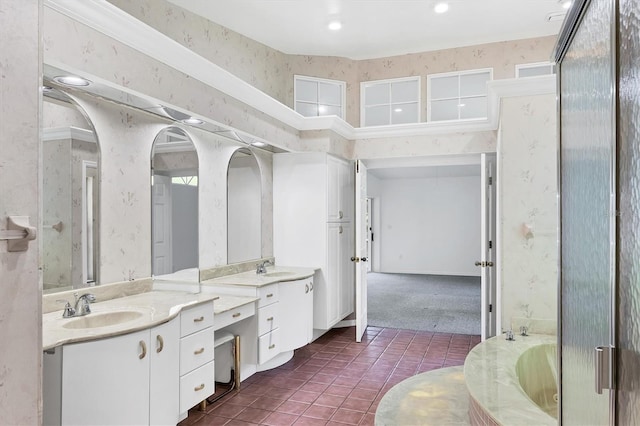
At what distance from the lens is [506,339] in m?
3.00

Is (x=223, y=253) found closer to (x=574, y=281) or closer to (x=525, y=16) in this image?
(x=574, y=281)

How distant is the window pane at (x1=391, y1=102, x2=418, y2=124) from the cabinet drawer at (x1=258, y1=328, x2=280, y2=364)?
295 cm

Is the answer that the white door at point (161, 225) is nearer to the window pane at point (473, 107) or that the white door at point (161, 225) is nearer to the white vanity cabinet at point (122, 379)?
the white vanity cabinet at point (122, 379)

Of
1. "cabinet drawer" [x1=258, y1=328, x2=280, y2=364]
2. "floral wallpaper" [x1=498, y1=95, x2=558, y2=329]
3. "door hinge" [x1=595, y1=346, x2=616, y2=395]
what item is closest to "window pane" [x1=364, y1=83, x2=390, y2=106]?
"floral wallpaper" [x1=498, y1=95, x2=558, y2=329]

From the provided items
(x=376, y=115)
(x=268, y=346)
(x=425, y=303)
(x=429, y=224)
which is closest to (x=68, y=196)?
(x=268, y=346)

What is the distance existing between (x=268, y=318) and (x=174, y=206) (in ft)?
3.93

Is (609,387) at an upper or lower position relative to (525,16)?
lower

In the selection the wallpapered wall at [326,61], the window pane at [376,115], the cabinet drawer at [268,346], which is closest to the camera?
the cabinet drawer at [268,346]

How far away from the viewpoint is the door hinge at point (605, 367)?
83 centimetres

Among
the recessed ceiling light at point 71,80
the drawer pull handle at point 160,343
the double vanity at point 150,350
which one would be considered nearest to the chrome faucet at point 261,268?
the double vanity at point 150,350

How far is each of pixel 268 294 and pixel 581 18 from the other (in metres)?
2.88

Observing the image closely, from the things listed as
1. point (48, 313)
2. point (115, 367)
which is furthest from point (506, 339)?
point (48, 313)

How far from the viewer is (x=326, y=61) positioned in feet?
16.3

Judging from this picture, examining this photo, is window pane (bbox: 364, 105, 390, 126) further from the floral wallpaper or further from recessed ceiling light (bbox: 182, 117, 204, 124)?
recessed ceiling light (bbox: 182, 117, 204, 124)
